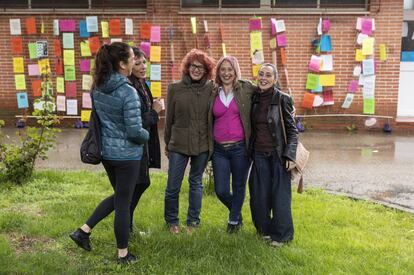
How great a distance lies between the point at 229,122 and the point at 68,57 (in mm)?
7200

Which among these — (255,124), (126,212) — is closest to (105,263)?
(126,212)

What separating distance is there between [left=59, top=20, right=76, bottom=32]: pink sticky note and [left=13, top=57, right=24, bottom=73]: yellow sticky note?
1.19 metres

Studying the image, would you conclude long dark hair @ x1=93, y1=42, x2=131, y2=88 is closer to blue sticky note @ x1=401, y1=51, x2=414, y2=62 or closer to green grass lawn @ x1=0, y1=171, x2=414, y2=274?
green grass lawn @ x1=0, y1=171, x2=414, y2=274

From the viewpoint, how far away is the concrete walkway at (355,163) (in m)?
6.57

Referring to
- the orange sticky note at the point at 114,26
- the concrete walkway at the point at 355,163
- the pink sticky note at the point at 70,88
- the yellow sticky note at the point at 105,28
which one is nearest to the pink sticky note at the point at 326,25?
the concrete walkway at the point at 355,163

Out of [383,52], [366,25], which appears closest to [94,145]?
[366,25]

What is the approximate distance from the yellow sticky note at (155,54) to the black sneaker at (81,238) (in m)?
6.88

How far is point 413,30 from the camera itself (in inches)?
428

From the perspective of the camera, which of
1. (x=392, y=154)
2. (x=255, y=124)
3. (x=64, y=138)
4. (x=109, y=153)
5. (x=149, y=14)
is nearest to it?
(x=109, y=153)

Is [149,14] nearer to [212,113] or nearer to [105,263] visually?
[212,113]

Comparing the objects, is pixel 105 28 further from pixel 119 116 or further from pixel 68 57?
pixel 119 116

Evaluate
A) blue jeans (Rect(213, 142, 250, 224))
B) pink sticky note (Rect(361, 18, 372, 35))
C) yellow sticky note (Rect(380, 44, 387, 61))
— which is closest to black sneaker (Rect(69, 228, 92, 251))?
blue jeans (Rect(213, 142, 250, 224))

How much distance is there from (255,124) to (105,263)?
1.74 meters

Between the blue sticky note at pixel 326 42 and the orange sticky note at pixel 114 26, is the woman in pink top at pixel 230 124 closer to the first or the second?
the blue sticky note at pixel 326 42
